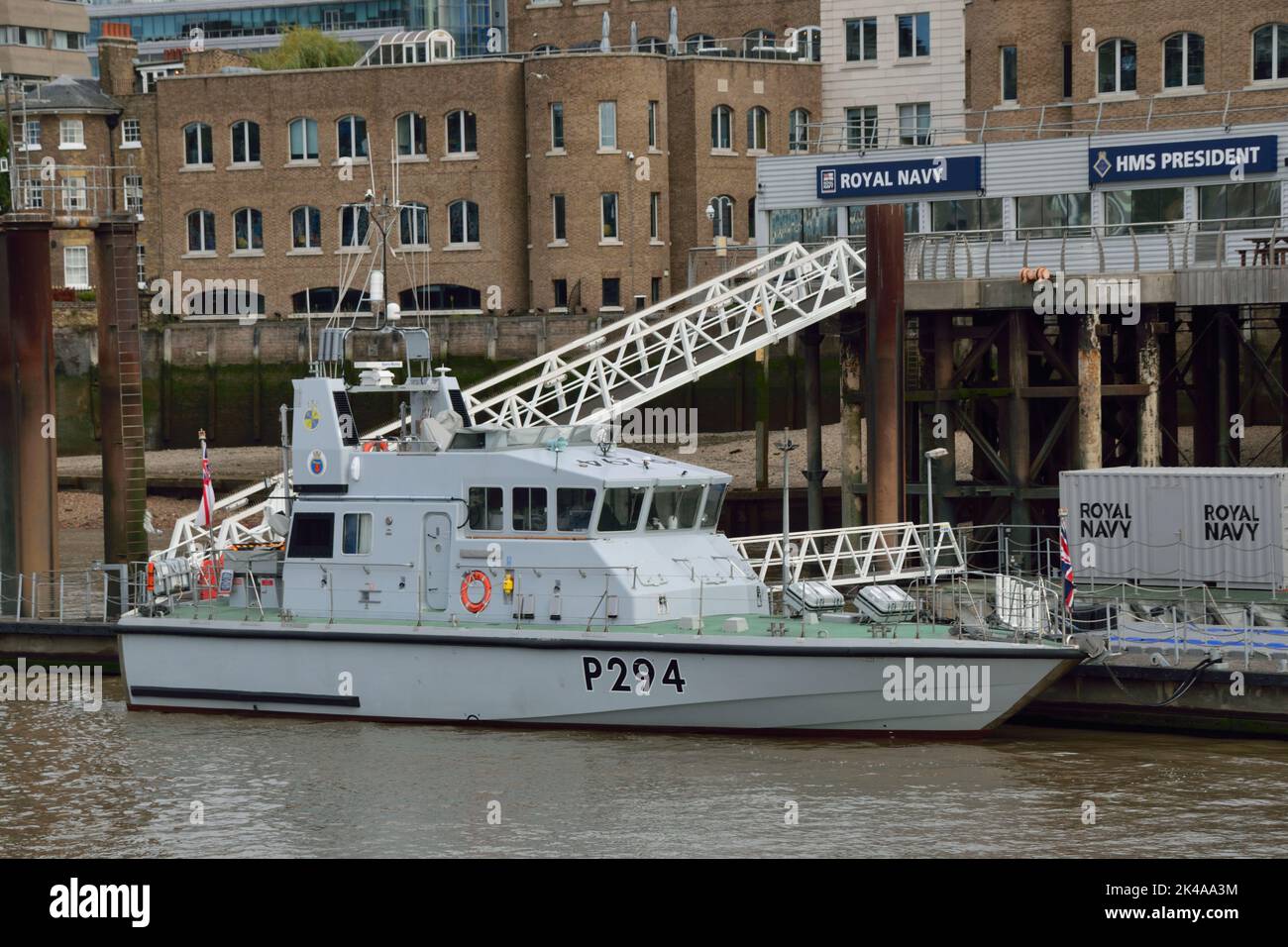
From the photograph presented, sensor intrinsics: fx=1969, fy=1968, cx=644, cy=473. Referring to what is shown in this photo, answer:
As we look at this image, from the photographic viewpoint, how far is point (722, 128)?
56781mm

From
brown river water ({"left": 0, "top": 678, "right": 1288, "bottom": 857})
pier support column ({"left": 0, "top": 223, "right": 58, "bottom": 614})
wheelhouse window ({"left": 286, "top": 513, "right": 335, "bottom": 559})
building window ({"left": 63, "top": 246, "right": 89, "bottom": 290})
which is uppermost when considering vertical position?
building window ({"left": 63, "top": 246, "right": 89, "bottom": 290})

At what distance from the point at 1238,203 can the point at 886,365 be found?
11620 mm

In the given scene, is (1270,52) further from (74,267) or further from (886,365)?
(74,267)

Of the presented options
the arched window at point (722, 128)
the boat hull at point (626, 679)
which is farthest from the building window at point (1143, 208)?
the arched window at point (722, 128)

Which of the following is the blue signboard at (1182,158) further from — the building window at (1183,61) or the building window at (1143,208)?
the building window at (1183,61)

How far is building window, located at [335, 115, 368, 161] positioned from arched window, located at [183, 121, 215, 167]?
4.19 metres

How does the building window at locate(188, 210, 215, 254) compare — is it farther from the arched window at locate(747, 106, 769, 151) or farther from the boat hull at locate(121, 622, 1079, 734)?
the boat hull at locate(121, 622, 1079, 734)

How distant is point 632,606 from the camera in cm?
2427

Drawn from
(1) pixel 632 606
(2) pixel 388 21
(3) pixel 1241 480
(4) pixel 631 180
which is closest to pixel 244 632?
(1) pixel 632 606

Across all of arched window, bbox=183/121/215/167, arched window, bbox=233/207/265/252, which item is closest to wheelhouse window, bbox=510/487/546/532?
arched window, bbox=233/207/265/252

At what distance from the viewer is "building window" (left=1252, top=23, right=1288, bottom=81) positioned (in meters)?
46.3

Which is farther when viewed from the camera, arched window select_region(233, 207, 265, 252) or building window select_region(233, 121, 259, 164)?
arched window select_region(233, 207, 265, 252)

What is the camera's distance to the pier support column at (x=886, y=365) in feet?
99.4

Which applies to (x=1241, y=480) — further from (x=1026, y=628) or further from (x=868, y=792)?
(x=868, y=792)
